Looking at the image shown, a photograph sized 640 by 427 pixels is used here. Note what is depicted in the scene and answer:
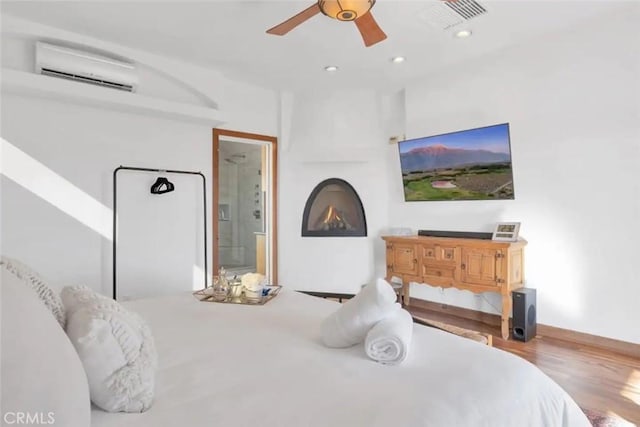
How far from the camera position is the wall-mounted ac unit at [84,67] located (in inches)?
117

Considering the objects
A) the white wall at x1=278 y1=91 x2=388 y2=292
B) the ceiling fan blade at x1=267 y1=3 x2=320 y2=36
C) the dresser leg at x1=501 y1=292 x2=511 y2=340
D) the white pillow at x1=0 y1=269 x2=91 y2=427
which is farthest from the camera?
the white wall at x1=278 y1=91 x2=388 y2=292

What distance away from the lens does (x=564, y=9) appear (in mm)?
2820

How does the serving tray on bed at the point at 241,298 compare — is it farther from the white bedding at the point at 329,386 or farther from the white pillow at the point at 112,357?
the white pillow at the point at 112,357

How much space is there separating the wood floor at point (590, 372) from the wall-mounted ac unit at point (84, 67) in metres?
4.10

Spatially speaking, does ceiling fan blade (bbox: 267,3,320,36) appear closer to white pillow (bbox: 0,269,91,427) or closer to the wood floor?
white pillow (bbox: 0,269,91,427)

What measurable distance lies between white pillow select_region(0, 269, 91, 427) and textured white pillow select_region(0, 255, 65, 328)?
0.22 meters

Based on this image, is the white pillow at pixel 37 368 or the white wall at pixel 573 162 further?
the white wall at pixel 573 162

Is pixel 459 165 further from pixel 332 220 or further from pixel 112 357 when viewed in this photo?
pixel 112 357

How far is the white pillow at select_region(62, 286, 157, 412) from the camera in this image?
3.50 feet

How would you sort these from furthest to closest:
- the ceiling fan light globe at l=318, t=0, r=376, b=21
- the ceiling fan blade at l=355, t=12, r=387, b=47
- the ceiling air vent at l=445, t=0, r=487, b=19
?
1. the ceiling air vent at l=445, t=0, r=487, b=19
2. the ceiling fan blade at l=355, t=12, r=387, b=47
3. the ceiling fan light globe at l=318, t=0, r=376, b=21

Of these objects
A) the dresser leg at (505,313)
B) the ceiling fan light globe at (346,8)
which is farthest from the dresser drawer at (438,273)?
the ceiling fan light globe at (346,8)

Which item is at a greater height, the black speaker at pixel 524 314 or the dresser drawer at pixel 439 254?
the dresser drawer at pixel 439 254

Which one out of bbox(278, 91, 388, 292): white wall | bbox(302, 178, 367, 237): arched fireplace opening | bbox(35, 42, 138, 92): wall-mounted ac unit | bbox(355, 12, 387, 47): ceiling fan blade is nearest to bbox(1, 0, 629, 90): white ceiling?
bbox(35, 42, 138, 92): wall-mounted ac unit

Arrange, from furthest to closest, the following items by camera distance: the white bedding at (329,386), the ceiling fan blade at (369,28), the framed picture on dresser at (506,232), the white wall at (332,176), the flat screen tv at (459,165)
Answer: the white wall at (332,176), the flat screen tv at (459,165), the framed picture on dresser at (506,232), the ceiling fan blade at (369,28), the white bedding at (329,386)
